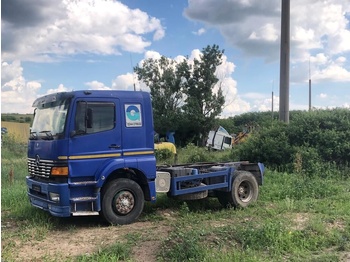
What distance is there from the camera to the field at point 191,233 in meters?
6.04

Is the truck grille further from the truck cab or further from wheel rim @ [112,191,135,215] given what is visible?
wheel rim @ [112,191,135,215]

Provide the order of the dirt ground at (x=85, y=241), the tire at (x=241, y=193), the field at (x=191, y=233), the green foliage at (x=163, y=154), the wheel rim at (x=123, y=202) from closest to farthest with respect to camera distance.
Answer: the field at (x=191, y=233)
the dirt ground at (x=85, y=241)
the wheel rim at (x=123, y=202)
the tire at (x=241, y=193)
the green foliage at (x=163, y=154)

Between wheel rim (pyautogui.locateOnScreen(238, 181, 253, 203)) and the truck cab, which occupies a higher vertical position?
the truck cab

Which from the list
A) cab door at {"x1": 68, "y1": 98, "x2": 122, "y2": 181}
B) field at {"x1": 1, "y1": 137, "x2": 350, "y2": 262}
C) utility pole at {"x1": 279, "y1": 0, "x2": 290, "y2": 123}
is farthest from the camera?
utility pole at {"x1": 279, "y1": 0, "x2": 290, "y2": 123}

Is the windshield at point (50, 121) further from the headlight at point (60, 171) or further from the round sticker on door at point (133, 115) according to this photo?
the round sticker on door at point (133, 115)

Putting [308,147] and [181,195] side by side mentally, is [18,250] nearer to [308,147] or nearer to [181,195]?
[181,195]

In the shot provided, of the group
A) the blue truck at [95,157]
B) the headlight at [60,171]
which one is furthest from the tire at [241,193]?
the headlight at [60,171]

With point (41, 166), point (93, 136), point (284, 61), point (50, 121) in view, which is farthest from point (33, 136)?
point (284, 61)

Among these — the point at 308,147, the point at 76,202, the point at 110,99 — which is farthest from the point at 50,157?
the point at 308,147

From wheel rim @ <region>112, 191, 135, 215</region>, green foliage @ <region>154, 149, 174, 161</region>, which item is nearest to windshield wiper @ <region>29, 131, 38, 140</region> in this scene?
wheel rim @ <region>112, 191, 135, 215</region>

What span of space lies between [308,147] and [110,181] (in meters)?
11.0

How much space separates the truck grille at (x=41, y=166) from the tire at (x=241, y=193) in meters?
4.30

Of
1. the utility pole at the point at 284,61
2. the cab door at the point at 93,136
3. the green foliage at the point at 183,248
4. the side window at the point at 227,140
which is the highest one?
the utility pole at the point at 284,61

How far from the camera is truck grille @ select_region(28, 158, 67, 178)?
760cm
